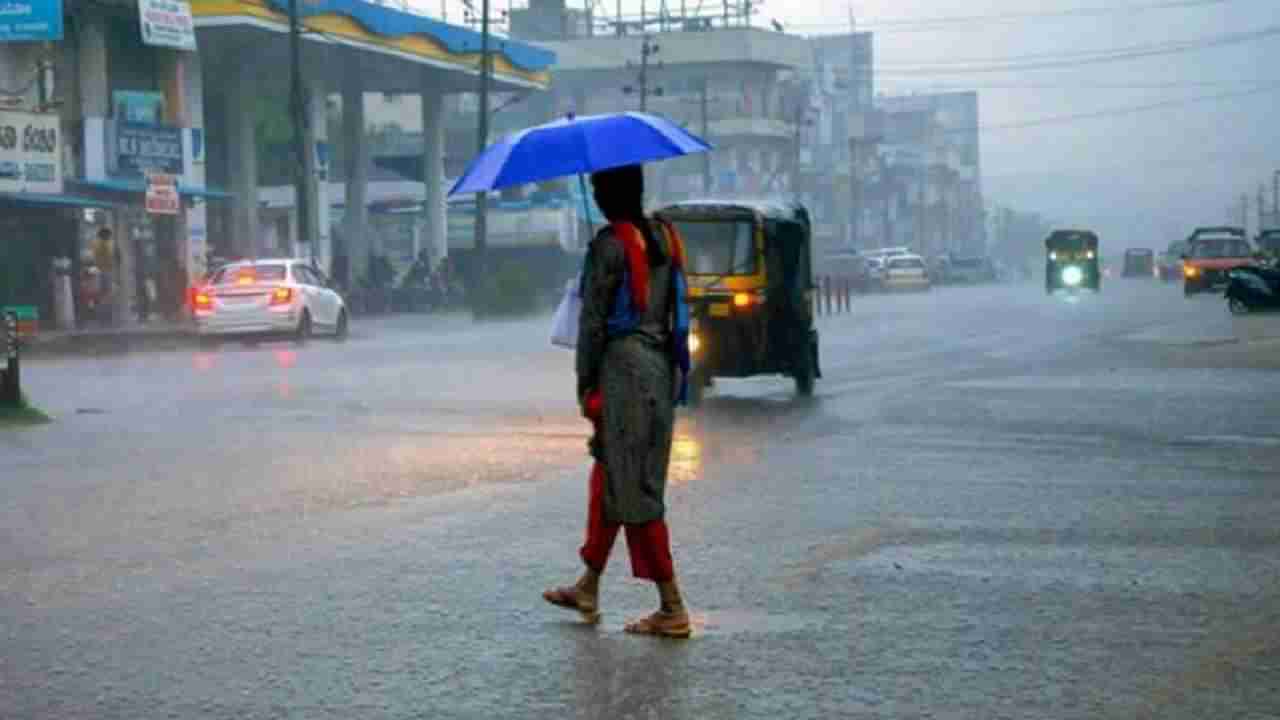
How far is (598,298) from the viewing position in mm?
7094

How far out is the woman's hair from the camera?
23.6 feet

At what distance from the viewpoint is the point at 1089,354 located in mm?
26688

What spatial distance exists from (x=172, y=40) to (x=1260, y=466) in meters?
35.4

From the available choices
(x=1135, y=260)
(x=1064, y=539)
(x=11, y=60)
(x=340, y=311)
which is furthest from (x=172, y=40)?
(x=1135, y=260)

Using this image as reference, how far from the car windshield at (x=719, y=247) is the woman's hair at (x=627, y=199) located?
479 inches

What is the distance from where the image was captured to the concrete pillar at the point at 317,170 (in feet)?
182

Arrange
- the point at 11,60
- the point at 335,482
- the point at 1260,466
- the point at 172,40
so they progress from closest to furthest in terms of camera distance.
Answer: the point at 335,482
the point at 1260,466
the point at 11,60
the point at 172,40

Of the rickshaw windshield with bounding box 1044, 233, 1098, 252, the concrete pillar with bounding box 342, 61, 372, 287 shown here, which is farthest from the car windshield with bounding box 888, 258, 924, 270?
the concrete pillar with bounding box 342, 61, 372, 287

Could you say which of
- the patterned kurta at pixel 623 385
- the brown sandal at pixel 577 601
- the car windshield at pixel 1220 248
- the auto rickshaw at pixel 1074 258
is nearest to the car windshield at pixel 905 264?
the auto rickshaw at pixel 1074 258

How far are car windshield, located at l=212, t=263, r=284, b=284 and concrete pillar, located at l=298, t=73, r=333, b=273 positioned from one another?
19583mm

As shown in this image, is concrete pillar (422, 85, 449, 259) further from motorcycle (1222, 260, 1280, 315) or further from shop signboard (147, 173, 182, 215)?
motorcycle (1222, 260, 1280, 315)

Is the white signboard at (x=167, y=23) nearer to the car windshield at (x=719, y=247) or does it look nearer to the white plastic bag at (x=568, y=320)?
the car windshield at (x=719, y=247)

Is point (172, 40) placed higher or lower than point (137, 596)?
higher

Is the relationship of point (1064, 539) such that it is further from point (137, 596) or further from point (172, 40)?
point (172, 40)
